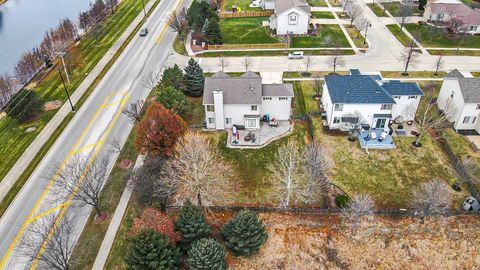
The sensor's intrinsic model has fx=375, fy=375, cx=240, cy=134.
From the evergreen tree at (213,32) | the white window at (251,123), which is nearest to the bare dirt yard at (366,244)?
the white window at (251,123)

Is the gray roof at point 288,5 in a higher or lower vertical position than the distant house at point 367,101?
higher

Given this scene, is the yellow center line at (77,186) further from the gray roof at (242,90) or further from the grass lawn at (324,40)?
the grass lawn at (324,40)

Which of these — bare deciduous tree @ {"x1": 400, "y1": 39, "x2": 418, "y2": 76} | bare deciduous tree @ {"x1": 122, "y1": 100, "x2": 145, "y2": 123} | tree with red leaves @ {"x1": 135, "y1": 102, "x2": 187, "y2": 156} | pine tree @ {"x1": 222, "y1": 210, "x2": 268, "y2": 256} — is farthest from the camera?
bare deciduous tree @ {"x1": 400, "y1": 39, "x2": 418, "y2": 76}

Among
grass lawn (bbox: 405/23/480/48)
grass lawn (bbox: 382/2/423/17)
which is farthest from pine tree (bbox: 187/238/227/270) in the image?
grass lawn (bbox: 382/2/423/17)

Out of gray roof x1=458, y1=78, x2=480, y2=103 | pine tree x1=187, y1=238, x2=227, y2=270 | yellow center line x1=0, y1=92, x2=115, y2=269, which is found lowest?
yellow center line x1=0, y1=92, x2=115, y2=269

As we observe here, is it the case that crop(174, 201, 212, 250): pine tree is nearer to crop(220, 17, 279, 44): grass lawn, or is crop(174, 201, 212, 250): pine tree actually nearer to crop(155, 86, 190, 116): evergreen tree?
crop(155, 86, 190, 116): evergreen tree

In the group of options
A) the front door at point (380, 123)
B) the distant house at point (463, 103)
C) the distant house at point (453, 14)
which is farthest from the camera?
the distant house at point (453, 14)

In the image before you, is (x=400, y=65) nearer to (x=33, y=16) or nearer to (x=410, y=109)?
(x=410, y=109)

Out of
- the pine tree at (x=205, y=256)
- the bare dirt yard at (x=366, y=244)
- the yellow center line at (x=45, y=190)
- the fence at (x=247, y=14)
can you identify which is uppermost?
the pine tree at (x=205, y=256)
